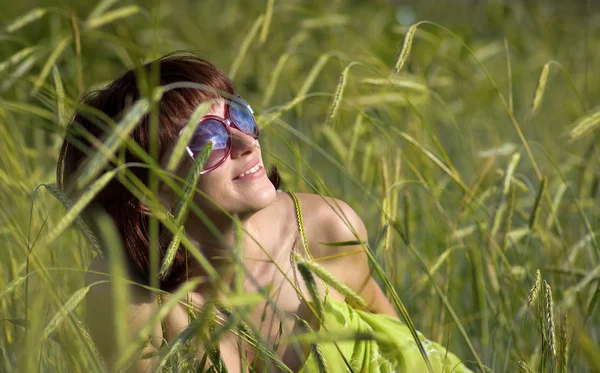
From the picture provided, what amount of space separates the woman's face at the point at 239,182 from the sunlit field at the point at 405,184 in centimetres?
10

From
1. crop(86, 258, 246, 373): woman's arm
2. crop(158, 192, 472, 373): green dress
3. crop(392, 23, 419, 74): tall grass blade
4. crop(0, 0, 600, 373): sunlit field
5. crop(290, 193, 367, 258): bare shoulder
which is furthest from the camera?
crop(290, 193, 367, 258): bare shoulder

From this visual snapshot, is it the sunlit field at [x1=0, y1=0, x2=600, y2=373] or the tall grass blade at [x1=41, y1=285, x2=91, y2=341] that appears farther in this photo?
the sunlit field at [x1=0, y1=0, x2=600, y2=373]

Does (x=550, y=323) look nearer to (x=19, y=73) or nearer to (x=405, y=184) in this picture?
(x=19, y=73)

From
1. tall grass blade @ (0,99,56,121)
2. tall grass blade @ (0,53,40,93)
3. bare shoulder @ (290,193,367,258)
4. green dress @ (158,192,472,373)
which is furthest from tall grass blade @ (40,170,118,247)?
bare shoulder @ (290,193,367,258)

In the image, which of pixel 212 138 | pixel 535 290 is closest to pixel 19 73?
pixel 212 138

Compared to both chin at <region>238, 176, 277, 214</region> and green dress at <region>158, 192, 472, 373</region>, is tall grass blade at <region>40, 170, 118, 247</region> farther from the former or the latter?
green dress at <region>158, 192, 472, 373</region>

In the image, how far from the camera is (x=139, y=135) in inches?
54.3

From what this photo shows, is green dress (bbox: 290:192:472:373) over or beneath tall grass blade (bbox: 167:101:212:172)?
beneath

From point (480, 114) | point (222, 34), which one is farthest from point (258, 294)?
point (222, 34)

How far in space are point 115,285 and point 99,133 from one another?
2.61 feet

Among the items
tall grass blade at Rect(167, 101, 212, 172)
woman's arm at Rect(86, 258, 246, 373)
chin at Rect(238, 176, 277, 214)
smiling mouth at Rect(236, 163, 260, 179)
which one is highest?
tall grass blade at Rect(167, 101, 212, 172)

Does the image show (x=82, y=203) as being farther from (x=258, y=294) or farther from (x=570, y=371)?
(x=570, y=371)

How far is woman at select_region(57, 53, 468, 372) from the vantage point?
1321mm

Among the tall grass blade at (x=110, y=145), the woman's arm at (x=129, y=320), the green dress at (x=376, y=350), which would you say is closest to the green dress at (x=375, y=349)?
the green dress at (x=376, y=350)
